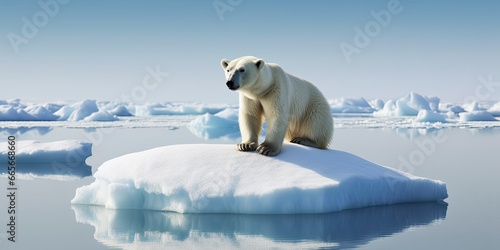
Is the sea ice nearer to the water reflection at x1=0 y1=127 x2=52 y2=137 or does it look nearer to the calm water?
the water reflection at x1=0 y1=127 x2=52 y2=137

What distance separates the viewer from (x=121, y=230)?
567 cm

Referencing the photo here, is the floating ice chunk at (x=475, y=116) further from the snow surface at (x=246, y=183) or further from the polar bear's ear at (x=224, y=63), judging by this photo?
the polar bear's ear at (x=224, y=63)

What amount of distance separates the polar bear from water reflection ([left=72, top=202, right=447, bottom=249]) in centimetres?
113

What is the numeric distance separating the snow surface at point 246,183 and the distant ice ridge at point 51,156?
5.26 metres

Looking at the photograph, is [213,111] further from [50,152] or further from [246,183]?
[246,183]

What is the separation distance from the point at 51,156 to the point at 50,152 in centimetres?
13

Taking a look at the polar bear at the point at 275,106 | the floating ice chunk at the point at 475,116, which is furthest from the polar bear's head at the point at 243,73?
the floating ice chunk at the point at 475,116

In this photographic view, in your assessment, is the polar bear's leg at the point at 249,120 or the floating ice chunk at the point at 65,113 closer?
the polar bear's leg at the point at 249,120

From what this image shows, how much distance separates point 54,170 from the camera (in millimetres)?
11539

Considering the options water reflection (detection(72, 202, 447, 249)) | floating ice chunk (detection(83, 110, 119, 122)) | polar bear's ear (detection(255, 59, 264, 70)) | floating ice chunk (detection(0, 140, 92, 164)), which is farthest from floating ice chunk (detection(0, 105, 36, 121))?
polar bear's ear (detection(255, 59, 264, 70))

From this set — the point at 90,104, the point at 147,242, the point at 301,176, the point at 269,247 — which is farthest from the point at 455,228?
the point at 90,104

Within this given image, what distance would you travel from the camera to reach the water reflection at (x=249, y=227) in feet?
16.9

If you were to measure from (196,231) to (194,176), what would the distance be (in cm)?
97

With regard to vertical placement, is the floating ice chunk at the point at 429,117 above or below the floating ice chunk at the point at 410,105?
below
